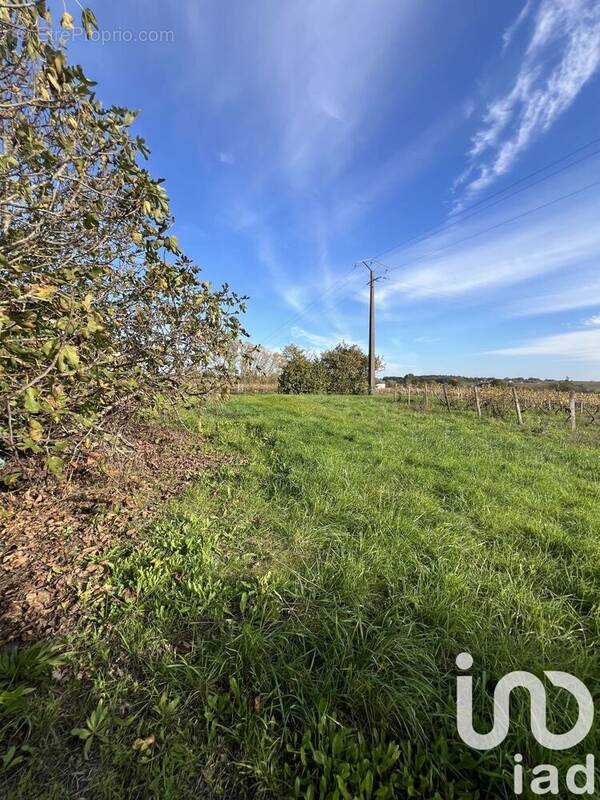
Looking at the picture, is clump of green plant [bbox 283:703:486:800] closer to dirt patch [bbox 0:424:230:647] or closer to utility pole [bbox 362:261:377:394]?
dirt patch [bbox 0:424:230:647]

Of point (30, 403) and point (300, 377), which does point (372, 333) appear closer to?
point (300, 377)

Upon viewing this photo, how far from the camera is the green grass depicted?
132 cm

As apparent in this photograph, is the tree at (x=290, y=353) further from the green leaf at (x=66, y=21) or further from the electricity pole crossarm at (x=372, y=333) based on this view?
the green leaf at (x=66, y=21)

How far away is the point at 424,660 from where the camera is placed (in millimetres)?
1726

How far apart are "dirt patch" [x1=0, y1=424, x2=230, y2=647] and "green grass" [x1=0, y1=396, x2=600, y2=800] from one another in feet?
0.76

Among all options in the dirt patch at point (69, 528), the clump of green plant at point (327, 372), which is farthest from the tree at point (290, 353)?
the dirt patch at point (69, 528)

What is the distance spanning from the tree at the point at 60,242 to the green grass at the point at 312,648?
3.84 ft

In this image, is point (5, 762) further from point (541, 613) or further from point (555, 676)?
point (541, 613)

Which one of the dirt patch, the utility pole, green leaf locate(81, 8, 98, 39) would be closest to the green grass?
the dirt patch

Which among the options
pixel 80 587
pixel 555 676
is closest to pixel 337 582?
pixel 555 676

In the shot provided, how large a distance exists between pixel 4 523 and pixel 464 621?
144 inches

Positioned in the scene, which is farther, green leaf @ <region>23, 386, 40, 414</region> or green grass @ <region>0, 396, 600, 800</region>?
green leaf @ <region>23, 386, 40, 414</region>

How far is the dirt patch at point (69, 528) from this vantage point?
2.09m

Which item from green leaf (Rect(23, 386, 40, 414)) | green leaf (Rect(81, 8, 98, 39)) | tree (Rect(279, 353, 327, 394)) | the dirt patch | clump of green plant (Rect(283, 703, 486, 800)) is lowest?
clump of green plant (Rect(283, 703, 486, 800))
